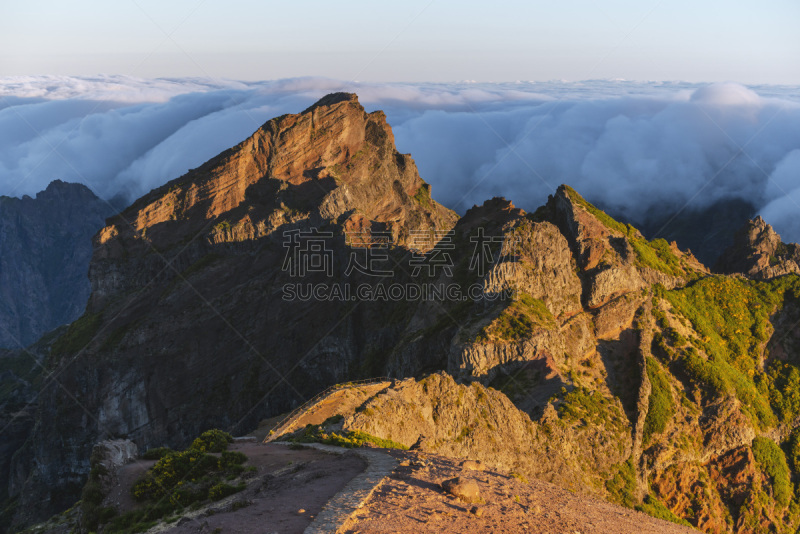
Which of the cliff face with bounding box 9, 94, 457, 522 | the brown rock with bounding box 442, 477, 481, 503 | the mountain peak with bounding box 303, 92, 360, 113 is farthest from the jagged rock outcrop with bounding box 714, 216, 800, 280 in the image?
the brown rock with bounding box 442, 477, 481, 503

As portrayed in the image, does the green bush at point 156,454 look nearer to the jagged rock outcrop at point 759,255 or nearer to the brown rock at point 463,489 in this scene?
the brown rock at point 463,489

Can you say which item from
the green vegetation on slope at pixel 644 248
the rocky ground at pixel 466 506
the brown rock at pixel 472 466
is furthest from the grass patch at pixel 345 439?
the green vegetation on slope at pixel 644 248

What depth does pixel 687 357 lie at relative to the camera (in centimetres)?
6738

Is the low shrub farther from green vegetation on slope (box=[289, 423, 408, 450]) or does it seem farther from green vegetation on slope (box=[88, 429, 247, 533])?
green vegetation on slope (box=[289, 423, 408, 450])

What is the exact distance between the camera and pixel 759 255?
9481 centimetres

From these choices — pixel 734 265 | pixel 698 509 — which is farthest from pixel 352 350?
pixel 734 265

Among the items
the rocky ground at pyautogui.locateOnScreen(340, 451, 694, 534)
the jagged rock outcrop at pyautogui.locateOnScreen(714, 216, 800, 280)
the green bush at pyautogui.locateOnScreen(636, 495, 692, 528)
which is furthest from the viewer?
the jagged rock outcrop at pyautogui.locateOnScreen(714, 216, 800, 280)

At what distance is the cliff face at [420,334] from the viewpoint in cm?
5700

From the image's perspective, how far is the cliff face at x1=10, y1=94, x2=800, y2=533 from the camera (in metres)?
57.0

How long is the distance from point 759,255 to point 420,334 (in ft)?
177

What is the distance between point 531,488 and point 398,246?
211 feet

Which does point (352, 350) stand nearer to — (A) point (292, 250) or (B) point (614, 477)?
(A) point (292, 250)

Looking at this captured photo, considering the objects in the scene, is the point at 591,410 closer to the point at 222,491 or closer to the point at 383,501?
the point at 383,501

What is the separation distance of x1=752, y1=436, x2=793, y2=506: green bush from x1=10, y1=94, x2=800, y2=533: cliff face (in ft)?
0.88
